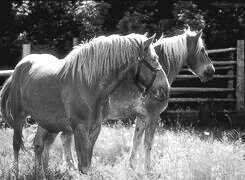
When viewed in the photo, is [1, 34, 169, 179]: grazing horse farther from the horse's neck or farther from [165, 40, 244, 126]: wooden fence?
[165, 40, 244, 126]: wooden fence

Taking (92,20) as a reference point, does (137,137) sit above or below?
below

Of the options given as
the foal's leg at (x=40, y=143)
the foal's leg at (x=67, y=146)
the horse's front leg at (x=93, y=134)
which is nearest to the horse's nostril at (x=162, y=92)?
the horse's front leg at (x=93, y=134)

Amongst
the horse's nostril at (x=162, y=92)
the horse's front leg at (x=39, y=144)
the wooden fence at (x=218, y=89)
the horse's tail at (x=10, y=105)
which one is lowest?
the wooden fence at (x=218, y=89)

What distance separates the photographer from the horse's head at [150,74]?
198 inches

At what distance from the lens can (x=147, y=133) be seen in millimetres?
6586

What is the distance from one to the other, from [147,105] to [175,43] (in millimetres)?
1009

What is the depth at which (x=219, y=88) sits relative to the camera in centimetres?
1172

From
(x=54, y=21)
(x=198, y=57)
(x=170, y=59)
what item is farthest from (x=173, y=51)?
(x=54, y=21)

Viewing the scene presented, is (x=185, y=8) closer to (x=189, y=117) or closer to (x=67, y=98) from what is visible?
(x=189, y=117)

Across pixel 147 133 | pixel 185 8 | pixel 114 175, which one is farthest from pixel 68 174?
pixel 185 8

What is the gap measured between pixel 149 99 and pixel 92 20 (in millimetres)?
4893

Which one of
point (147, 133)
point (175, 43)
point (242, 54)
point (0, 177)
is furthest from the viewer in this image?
point (242, 54)

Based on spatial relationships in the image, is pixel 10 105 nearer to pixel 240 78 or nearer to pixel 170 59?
pixel 170 59

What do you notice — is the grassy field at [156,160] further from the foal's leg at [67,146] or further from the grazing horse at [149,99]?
the grazing horse at [149,99]
